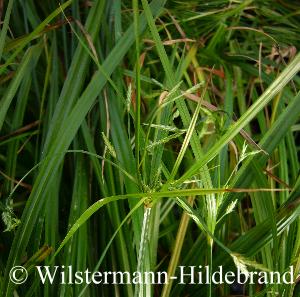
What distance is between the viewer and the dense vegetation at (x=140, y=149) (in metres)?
0.67

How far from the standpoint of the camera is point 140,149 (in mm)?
747

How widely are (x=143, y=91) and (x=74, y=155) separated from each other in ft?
0.65

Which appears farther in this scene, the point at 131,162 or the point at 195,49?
the point at 195,49

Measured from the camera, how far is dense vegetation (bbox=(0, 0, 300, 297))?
2.21 feet

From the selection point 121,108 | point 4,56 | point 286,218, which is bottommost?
point 286,218

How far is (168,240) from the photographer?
35.8 inches

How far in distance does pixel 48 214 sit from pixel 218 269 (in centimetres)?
31

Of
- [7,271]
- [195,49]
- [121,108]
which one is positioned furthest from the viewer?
[195,49]

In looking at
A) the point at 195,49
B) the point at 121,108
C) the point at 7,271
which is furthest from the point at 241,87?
the point at 7,271

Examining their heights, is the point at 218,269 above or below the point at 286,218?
below

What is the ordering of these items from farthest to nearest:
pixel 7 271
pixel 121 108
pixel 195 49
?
pixel 195 49 → pixel 121 108 → pixel 7 271

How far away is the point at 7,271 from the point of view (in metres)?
0.72

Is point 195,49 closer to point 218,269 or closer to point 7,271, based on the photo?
point 218,269

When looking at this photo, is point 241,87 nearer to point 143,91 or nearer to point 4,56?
point 143,91
